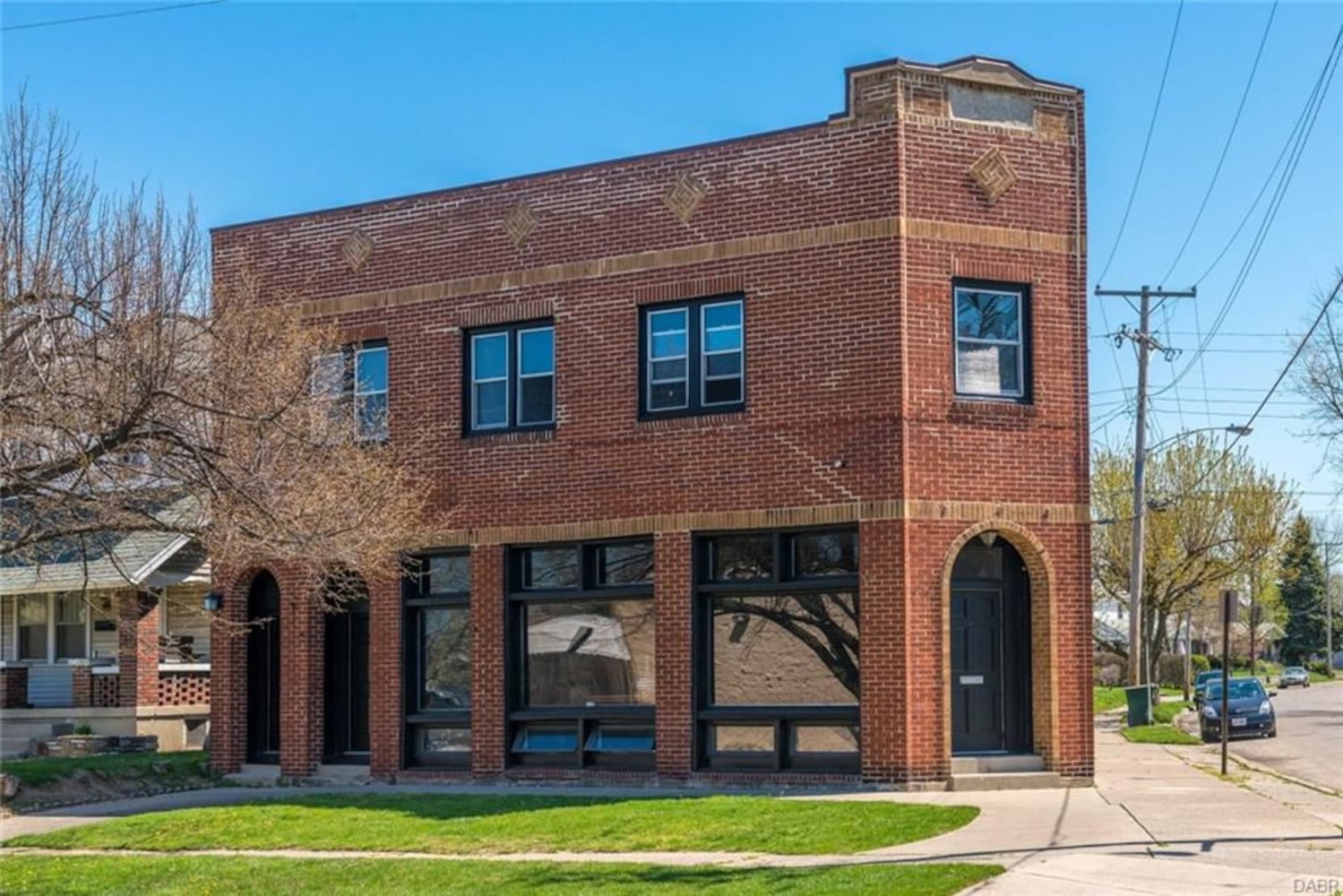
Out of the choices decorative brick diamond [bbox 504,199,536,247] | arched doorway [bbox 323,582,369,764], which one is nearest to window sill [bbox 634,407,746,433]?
decorative brick diamond [bbox 504,199,536,247]

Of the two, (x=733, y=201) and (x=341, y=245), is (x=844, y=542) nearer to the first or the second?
(x=733, y=201)

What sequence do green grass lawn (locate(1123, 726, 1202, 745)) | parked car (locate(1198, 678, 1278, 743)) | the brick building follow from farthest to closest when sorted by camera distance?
1. parked car (locate(1198, 678, 1278, 743))
2. green grass lawn (locate(1123, 726, 1202, 745))
3. the brick building

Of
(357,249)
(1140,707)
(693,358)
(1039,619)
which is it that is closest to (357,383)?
(357,249)

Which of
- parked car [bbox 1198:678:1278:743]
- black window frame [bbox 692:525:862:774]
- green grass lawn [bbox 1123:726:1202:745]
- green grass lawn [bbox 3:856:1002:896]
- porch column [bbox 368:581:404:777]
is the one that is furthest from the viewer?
parked car [bbox 1198:678:1278:743]

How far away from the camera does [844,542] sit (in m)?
19.4

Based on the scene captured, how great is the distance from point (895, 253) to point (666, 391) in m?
3.49

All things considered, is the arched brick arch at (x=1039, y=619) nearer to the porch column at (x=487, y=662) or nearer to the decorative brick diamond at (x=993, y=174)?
the decorative brick diamond at (x=993, y=174)

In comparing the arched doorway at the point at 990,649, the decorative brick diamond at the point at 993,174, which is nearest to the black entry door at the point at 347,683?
the arched doorway at the point at 990,649

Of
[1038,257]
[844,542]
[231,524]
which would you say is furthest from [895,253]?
[231,524]

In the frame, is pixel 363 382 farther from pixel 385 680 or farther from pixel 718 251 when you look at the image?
pixel 718 251

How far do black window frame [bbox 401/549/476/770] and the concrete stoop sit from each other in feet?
22.0

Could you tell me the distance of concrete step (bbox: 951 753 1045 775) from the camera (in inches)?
745

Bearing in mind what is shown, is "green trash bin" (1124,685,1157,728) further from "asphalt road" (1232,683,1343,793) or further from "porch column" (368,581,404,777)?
"porch column" (368,581,404,777)

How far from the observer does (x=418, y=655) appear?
22.4 m
